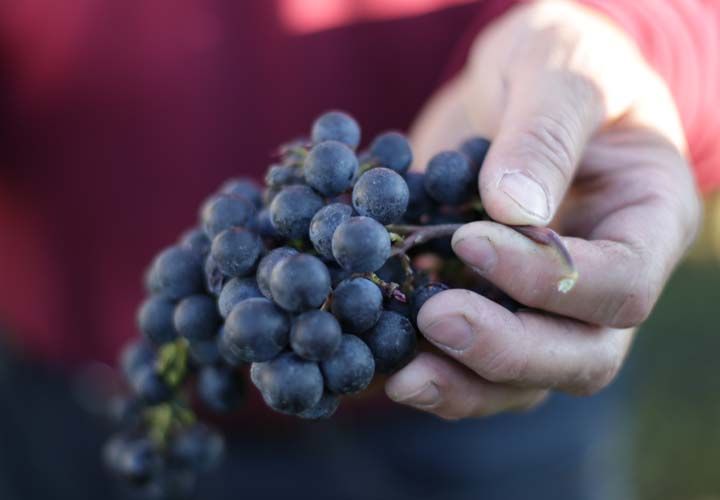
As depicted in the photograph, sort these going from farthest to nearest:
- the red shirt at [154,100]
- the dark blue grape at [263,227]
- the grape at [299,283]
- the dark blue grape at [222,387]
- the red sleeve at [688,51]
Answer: the red shirt at [154,100], the red sleeve at [688,51], the dark blue grape at [222,387], the dark blue grape at [263,227], the grape at [299,283]

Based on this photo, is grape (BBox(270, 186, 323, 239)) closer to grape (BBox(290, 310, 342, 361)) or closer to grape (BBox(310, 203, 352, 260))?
grape (BBox(310, 203, 352, 260))

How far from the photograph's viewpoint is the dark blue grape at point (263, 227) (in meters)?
1.17

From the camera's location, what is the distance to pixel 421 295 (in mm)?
1095

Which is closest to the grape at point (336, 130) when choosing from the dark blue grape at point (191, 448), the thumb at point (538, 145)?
the thumb at point (538, 145)

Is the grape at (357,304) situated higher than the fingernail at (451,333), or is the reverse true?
the grape at (357,304)

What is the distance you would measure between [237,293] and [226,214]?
0.15m

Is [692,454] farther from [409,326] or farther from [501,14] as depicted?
[409,326]

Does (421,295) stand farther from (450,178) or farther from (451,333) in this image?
(450,178)

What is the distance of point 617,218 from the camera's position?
120 centimetres

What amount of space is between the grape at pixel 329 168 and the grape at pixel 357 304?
169 mm

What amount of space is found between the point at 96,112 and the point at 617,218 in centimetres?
137

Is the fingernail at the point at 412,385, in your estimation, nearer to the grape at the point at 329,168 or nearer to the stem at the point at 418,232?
the stem at the point at 418,232

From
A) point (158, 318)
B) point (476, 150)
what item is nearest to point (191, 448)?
point (158, 318)

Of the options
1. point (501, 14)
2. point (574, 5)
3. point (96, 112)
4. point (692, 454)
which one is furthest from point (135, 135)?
point (692, 454)
